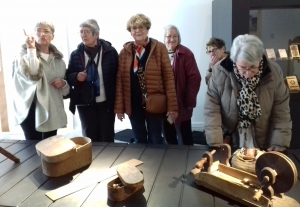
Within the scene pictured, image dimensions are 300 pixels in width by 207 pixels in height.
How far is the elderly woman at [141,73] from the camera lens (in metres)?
2.31

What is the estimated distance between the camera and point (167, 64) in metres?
2.35

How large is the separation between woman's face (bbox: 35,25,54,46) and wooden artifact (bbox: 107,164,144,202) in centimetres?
134

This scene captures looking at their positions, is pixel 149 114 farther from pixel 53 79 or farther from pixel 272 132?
pixel 272 132

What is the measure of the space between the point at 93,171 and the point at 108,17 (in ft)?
8.45

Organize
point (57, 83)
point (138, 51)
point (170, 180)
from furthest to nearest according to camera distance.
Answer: point (138, 51), point (57, 83), point (170, 180)

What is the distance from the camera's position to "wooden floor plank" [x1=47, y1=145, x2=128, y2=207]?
1157 mm

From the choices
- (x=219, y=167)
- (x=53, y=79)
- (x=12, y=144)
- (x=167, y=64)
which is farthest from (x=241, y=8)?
(x=12, y=144)

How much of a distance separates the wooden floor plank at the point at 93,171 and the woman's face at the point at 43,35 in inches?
37.7

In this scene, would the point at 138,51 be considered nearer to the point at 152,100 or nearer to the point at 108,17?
the point at 152,100

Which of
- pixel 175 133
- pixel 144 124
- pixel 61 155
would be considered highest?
pixel 61 155

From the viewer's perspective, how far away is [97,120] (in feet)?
7.98

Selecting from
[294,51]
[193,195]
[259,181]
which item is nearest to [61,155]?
[193,195]

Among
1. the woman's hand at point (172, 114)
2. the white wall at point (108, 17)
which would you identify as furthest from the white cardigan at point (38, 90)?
the white wall at point (108, 17)

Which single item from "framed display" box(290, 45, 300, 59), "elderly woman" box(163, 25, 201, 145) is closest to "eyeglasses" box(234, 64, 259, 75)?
"elderly woman" box(163, 25, 201, 145)
